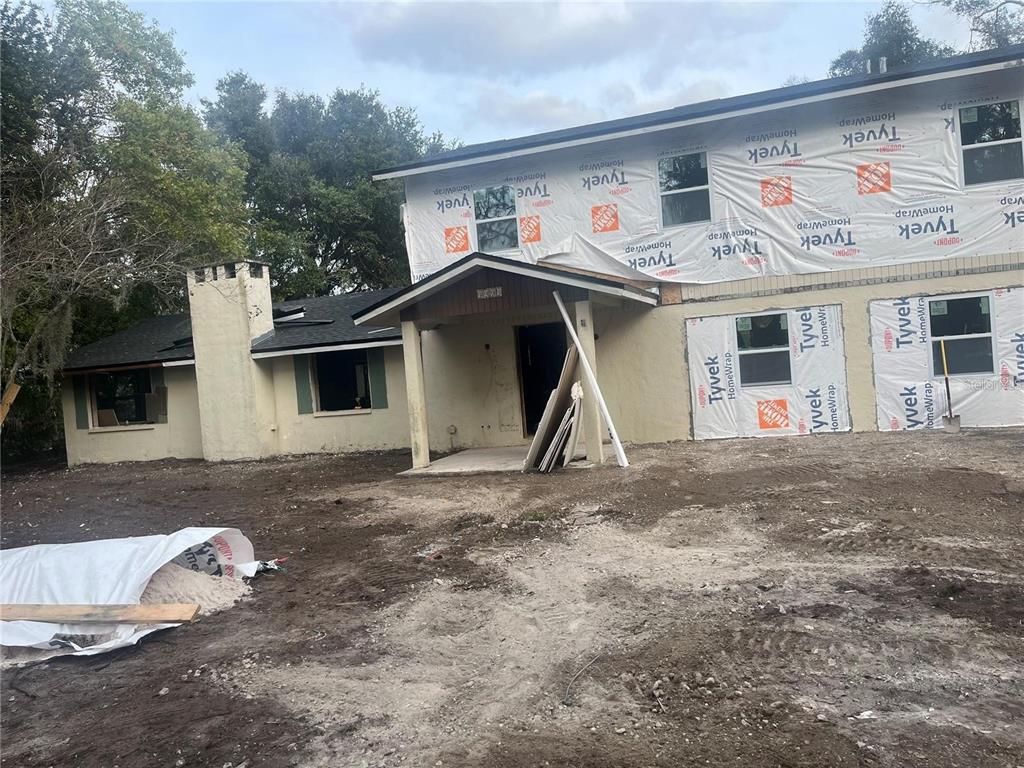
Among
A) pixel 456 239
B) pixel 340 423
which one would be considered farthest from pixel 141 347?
pixel 456 239

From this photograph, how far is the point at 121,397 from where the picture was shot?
61.4 feet

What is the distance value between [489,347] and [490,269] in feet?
11.0

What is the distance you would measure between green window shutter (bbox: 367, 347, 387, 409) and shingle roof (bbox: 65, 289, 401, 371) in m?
0.50

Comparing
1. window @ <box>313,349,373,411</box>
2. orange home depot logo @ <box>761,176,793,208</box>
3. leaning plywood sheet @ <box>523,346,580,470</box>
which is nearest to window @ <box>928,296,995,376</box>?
orange home depot logo @ <box>761,176,793,208</box>

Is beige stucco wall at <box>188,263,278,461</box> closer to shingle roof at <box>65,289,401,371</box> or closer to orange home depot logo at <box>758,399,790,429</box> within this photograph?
shingle roof at <box>65,289,401,371</box>

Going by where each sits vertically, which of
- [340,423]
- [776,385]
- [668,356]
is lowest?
[340,423]

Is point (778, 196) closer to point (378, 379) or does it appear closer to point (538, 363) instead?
point (538, 363)

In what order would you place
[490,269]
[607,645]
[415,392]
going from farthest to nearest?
[415,392] → [490,269] → [607,645]

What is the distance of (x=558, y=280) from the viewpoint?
37.0ft

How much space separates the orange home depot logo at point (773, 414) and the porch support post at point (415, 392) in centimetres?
567

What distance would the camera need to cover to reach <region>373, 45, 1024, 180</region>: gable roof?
1139cm

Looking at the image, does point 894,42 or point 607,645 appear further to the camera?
point 894,42

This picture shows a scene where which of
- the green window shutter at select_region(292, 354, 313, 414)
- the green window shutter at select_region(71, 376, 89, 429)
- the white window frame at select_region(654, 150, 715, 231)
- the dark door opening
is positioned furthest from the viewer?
the green window shutter at select_region(71, 376, 89, 429)

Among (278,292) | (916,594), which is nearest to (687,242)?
(916,594)
